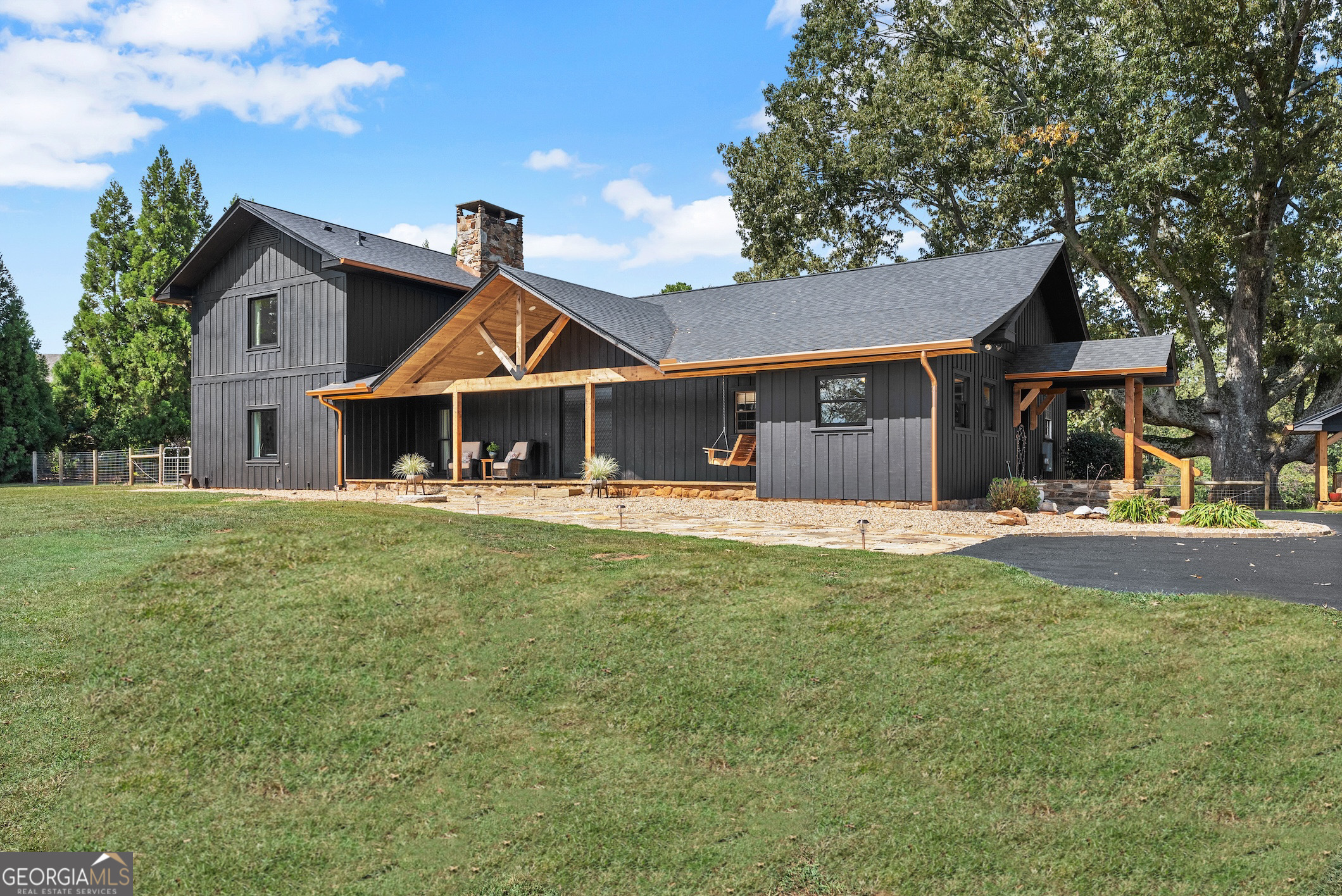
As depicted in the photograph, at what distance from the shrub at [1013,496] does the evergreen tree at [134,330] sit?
29.3m

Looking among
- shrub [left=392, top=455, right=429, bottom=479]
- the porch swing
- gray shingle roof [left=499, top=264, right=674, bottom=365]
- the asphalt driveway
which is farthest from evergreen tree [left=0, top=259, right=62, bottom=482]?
the asphalt driveway

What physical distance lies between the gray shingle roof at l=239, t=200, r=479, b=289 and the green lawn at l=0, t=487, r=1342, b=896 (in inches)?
596

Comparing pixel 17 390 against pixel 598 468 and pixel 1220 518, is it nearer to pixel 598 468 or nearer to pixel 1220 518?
pixel 598 468

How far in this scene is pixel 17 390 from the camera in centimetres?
2919

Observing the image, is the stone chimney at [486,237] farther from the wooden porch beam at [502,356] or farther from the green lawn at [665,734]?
the green lawn at [665,734]

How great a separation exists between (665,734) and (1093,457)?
65.3ft

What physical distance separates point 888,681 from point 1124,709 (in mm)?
1232

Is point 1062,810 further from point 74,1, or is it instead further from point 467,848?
point 74,1

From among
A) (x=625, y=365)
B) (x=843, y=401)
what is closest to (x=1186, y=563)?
(x=843, y=401)

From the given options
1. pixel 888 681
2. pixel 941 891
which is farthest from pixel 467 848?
pixel 888 681

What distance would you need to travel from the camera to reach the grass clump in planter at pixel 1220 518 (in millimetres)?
12641

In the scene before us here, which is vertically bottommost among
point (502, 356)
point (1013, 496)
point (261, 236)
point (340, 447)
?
point (1013, 496)

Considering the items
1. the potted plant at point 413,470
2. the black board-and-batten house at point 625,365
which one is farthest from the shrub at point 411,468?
the black board-and-batten house at point 625,365

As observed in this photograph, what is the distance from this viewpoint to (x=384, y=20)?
15.9 metres
